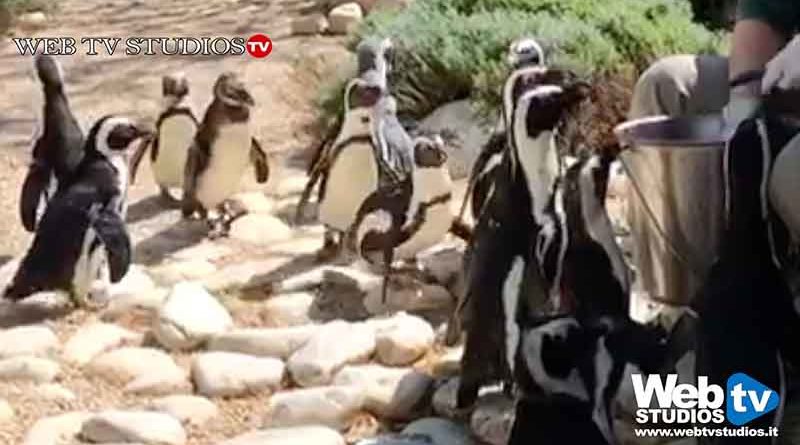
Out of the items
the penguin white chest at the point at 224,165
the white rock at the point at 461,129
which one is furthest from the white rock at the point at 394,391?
the white rock at the point at 461,129

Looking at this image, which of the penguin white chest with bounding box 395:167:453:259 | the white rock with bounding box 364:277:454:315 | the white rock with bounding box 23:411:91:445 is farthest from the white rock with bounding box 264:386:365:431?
the penguin white chest with bounding box 395:167:453:259

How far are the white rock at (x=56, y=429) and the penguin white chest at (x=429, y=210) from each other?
39.2 inches

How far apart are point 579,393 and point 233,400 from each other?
1.28 metres

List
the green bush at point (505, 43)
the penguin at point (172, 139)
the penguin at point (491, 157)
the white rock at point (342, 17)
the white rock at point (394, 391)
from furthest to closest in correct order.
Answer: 1. the white rock at point (342, 17)
2. the green bush at point (505, 43)
3. the penguin at point (172, 139)
4. the penguin at point (491, 157)
5. the white rock at point (394, 391)

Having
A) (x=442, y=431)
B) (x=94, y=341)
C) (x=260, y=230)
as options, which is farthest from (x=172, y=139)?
(x=442, y=431)

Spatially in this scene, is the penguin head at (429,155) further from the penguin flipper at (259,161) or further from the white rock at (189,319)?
the penguin flipper at (259,161)

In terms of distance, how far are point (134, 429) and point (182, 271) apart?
1.23 m

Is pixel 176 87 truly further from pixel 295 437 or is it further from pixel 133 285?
pixel 295 437

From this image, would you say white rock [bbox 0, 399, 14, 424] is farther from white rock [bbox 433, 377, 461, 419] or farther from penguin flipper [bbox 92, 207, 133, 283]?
white rock [bbox 433, 377, 461, 419]

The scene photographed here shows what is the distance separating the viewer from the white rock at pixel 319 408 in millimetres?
3684

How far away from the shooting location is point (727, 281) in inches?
108

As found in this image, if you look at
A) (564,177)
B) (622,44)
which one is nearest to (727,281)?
(564,177)

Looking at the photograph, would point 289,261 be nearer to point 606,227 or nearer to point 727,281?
point 606,227

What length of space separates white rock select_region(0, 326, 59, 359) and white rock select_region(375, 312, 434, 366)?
0.86 metres
